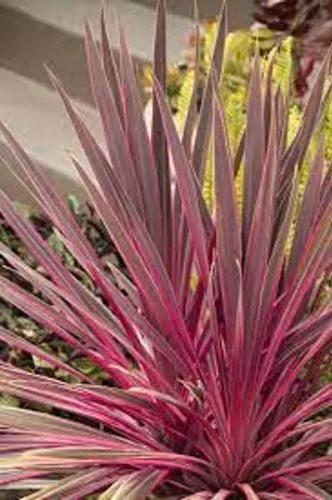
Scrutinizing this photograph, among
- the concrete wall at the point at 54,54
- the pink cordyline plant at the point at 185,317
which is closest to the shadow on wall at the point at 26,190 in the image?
the concrete wall at the point at 54,54

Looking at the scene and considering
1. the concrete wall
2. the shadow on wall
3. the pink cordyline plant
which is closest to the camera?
the pink cordyline plant

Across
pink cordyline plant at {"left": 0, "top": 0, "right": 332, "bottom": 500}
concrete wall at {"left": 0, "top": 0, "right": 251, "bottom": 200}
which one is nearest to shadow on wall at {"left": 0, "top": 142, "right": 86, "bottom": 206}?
concrete wall at {"left": 0, "top": 0, "right": 251, "bottom": 200}

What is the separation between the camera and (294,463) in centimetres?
145

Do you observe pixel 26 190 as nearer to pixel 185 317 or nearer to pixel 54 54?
pixel 54 54

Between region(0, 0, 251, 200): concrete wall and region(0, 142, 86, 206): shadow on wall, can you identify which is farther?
region(0, 0, 251, 200): concrete wall

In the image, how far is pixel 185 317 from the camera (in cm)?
150

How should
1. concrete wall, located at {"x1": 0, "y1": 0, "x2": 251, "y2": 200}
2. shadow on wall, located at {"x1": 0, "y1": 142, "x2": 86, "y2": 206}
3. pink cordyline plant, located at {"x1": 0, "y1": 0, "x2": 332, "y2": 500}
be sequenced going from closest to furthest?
pink cordyline plant, located at {"x1": 0, "y1": 0, "x2": 332, "y2": 500}
shadow on wall, located at {"x1": 0, "y1": 142, "x2": 86, "y2": 206}
concrete wall, located at {"x1": 0, "y1": 0, "x2": 251, "y2": 200}

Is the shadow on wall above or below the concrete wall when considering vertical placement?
below

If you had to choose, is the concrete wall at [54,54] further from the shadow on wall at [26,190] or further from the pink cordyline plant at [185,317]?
the pink cordyline plant at [185,317]

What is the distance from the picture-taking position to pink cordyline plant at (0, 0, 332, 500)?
1295 millimetres

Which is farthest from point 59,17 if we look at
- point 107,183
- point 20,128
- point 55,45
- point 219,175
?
point 219,175

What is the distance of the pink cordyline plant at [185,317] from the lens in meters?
1.29

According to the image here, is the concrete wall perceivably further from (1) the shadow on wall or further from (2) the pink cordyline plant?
(2) the pink cordyline plant

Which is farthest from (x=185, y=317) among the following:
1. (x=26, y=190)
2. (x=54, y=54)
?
(x=54, y=54)
